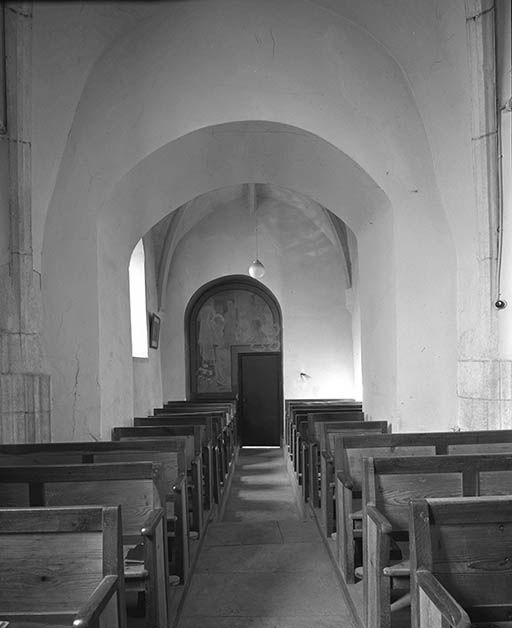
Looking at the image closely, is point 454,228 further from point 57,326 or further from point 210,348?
point 210,348

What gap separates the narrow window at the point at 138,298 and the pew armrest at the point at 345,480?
25.8ft

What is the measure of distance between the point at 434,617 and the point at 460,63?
477 cm

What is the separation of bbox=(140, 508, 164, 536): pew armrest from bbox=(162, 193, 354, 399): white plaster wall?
10.6m

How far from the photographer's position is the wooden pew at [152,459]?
4129 mm

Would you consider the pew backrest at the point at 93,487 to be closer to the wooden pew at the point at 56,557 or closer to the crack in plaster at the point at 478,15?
the wooden pew at the point at 56,557

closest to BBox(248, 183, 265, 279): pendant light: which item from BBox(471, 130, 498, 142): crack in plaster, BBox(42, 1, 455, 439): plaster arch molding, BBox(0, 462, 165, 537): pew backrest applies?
BBox(42, 1, 455, 439): plaster arch molding

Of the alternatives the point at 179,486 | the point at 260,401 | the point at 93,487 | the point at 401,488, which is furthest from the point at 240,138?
the point at 260,401

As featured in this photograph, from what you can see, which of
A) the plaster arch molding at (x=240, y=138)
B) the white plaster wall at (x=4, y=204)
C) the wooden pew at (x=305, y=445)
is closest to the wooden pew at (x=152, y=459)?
the plaster arch molding at (x=240, y=138)

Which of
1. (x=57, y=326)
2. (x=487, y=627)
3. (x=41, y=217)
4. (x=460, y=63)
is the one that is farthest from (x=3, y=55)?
(x=487, y=627)

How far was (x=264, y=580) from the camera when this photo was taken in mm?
4430

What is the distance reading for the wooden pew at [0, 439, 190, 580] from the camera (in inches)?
163

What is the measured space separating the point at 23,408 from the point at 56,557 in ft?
10.3

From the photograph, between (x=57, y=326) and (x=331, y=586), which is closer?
(x=331, y=586)

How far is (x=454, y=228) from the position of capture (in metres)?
6.04
